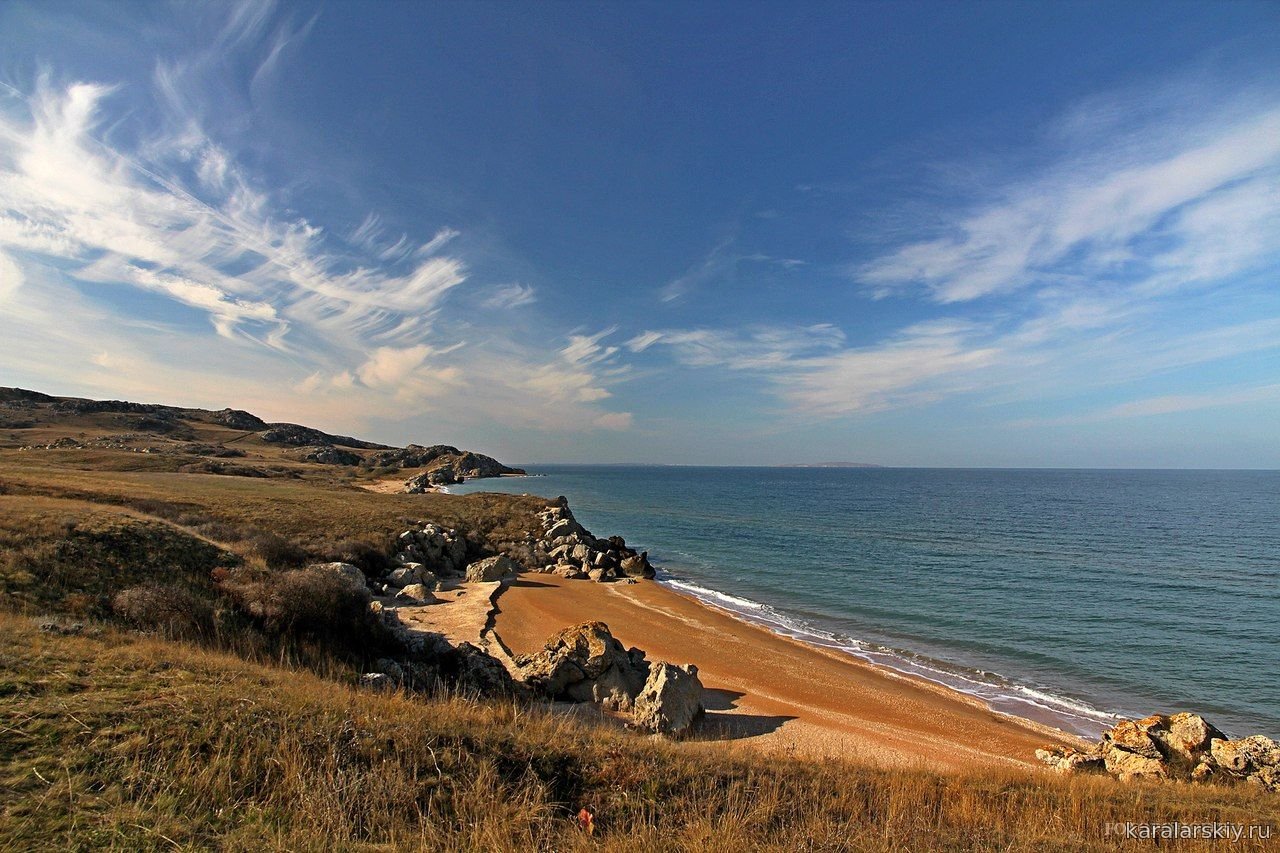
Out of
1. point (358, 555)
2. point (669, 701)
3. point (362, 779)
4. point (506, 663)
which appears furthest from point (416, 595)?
point (362, 779)

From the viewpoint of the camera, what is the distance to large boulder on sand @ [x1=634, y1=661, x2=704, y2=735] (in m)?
12.9

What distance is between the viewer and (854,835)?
18.8 feet

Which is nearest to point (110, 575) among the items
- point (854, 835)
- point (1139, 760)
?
point (854, 835)

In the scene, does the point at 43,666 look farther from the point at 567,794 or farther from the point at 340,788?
the point at 567,794

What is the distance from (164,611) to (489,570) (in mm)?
20881

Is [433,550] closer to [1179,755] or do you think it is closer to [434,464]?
[1179,755]

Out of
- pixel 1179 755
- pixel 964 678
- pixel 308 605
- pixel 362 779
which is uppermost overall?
pixel 362 779

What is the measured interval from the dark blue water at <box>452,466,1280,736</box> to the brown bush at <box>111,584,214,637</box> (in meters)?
22.5

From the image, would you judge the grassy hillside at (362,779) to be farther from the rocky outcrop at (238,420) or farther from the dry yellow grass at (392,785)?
the rocky outcrop at (238,420)

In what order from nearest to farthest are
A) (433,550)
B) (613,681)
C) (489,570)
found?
(613,681)
(489,570)
(433,550)

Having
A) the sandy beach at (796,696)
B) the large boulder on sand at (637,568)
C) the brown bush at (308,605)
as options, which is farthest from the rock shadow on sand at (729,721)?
the large boulder on sand at (637,568)

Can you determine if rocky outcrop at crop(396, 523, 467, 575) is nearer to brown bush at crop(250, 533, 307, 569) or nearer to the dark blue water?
brown bush at crop(250, 533, 307, 569)

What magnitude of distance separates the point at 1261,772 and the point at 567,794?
14.2m

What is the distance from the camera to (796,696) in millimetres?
17484
